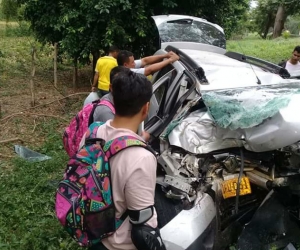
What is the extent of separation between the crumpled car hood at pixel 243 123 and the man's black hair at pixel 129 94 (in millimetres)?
1066

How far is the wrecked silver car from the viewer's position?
265 cm

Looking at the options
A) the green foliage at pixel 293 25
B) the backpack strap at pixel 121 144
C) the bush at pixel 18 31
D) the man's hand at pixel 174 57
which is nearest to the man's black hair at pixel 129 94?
the backpack strap at pixel 121 144

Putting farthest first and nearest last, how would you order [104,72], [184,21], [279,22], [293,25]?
[293,25] < [279,22] < [104,72] < [184,21]

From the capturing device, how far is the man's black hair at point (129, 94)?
183 cm

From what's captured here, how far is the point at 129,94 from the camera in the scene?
1.82 m

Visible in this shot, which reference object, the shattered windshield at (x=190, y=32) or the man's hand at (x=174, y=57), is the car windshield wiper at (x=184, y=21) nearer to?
the shattered windshield at (x=190, y=32)

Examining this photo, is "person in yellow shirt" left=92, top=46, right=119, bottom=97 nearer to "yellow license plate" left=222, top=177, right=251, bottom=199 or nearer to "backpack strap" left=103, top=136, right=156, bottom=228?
"yellow license plate" left=222, top=177, right=251, bottom=199

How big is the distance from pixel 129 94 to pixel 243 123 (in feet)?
3.73

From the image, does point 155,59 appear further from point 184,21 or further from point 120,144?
point 120,144

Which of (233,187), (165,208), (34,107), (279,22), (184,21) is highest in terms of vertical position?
(184,21)

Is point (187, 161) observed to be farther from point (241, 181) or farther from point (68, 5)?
point (68, 5)

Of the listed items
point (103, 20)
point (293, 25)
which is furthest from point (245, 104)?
point (293, 25)

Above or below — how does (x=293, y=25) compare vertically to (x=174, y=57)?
below

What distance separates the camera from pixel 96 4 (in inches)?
314
